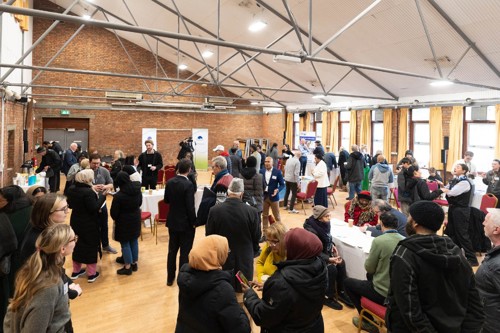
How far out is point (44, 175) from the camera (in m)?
8.05

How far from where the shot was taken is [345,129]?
13.3m

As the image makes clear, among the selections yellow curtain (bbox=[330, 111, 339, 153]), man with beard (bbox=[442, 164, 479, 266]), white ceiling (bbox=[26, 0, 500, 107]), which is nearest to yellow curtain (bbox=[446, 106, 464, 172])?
white ceiling (bbox=[26, 0, 500, 107])

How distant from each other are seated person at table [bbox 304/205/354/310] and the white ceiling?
260cm

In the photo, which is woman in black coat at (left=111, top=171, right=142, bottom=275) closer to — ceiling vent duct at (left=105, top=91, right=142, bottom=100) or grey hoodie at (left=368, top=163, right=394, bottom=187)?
grey hoodie at (left=368, top=163, right=394, bottom=187)

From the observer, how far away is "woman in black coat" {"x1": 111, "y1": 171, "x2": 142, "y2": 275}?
13.3 ft

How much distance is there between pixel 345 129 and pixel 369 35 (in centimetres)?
642

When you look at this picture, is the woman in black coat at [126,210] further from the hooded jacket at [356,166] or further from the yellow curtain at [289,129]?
the yellow curtain at [289,129]

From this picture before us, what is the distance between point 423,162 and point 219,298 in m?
10.3

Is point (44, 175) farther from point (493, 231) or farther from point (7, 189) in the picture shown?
point (493, 231)

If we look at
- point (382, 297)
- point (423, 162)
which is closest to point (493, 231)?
point (382, 297)

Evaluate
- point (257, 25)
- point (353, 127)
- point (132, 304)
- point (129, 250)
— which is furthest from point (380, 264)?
point (353, 127)

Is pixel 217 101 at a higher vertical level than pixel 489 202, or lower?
higher

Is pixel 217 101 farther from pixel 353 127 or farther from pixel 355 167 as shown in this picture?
pixel 355 167

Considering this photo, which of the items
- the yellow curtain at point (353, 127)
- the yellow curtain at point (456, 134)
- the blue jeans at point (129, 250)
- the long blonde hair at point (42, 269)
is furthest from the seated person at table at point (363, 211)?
the yellow curtain at point (353, 127)
